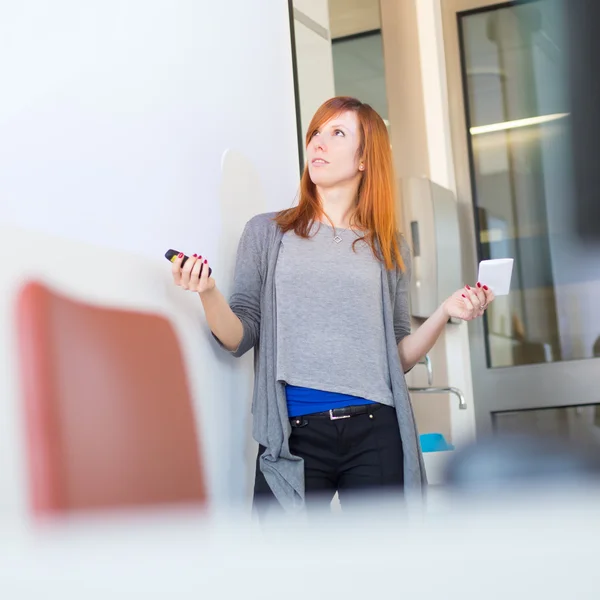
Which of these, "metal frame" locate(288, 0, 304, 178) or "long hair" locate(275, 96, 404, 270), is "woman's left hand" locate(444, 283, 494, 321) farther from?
"metal frame" locate(288, 0, 304, 178)

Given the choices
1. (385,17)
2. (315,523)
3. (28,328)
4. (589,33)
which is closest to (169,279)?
(28,328)

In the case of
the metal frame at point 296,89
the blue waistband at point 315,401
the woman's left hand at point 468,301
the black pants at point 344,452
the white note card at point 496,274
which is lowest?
the black pants at point 344,452

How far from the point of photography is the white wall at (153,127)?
1108mm

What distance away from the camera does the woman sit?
150 cm

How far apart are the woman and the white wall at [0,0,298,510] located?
0.10m

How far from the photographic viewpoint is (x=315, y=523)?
0.11 meters

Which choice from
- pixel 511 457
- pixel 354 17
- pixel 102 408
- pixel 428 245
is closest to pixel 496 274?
pixel 102 408

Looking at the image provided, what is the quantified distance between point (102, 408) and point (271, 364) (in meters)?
0.43

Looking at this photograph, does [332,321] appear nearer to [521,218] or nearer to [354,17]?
[354,17]

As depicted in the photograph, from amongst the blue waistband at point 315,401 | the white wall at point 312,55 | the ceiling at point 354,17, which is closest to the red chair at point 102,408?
the blue waistband at point 315,401

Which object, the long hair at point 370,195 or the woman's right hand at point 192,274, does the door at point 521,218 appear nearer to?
the long hair at point 370,195

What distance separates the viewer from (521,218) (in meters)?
3.77

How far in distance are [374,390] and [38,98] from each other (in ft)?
2.64

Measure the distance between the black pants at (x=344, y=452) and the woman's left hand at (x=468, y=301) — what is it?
0.29m
